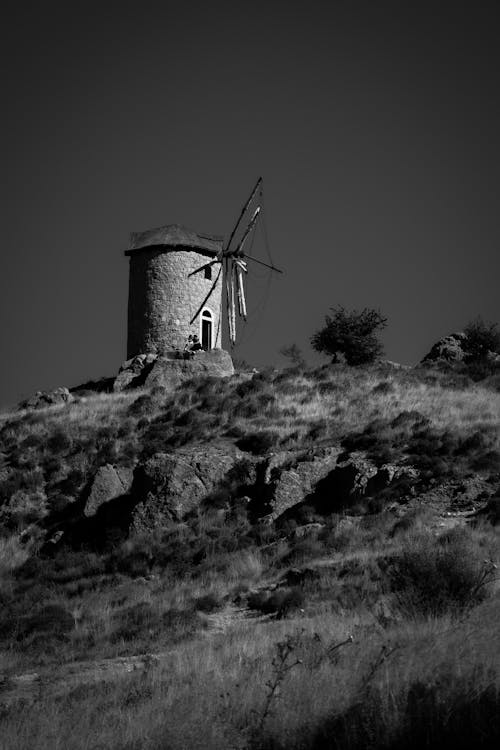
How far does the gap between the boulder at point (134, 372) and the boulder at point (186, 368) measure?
63cm

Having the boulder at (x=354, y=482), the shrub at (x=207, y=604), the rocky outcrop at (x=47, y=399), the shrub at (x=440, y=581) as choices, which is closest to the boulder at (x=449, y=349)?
the rocky outcrop at (x=47, y=399)

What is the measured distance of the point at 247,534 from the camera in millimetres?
20938

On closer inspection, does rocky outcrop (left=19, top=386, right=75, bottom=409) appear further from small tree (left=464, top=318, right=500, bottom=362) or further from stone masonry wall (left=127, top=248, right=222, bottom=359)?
small tree (left=464, top=318, right=500, bottom=362)

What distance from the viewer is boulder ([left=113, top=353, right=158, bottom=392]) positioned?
3709cm

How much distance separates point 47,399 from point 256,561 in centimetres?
2132

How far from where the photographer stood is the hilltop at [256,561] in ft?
27.0

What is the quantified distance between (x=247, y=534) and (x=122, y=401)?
14.7 metres

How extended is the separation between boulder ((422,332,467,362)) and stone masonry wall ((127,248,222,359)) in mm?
13157

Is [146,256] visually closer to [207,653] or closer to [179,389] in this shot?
[179,389]

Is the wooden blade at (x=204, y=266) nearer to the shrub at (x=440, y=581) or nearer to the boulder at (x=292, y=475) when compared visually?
the boulder at (x=292, y=475)

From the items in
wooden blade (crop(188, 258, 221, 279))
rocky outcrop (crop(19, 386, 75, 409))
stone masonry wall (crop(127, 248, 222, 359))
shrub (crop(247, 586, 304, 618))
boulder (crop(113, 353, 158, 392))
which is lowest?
shrub (crop(247, 586, 304, 618))

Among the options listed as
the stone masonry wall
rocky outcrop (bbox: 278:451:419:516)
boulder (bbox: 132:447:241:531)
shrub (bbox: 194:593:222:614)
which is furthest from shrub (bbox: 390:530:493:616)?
the stone masonry wall

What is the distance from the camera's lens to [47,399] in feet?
122

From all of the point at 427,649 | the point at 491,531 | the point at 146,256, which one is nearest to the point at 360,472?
the point at 491,531
